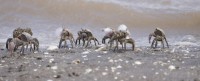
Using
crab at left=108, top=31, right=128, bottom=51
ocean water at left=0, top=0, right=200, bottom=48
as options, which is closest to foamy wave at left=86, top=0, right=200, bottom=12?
ocean water at left=0, top=0, right=200, bottom=48

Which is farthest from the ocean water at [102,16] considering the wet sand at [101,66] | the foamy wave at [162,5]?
the wet sand at [101,66]

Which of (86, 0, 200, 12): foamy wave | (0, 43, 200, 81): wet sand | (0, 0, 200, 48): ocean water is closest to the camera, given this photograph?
(0, 43, 200, 81): wet sand

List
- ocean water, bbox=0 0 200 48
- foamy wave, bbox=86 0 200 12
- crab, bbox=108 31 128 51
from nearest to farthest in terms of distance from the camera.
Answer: crab, bbox=108 31 128 51
ocean water, bbox=0 0 200 48
foamy wave, bbox=86 0 200 12

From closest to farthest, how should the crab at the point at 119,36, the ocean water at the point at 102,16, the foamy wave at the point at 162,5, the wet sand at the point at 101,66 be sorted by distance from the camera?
the wet sand at the point at 101,66 → the crab at the point at 119,36 → the ocean water at the point at 102,16 → the foamy wave at the point at 162,5

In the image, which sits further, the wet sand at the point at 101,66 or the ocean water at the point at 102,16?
the ocean water at the point at 102,16

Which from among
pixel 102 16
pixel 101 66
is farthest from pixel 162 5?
pixel 101 66

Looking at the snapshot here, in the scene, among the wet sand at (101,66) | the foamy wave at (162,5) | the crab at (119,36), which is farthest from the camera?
the foamy wave at (162,5)

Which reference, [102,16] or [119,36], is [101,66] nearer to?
[119,36]

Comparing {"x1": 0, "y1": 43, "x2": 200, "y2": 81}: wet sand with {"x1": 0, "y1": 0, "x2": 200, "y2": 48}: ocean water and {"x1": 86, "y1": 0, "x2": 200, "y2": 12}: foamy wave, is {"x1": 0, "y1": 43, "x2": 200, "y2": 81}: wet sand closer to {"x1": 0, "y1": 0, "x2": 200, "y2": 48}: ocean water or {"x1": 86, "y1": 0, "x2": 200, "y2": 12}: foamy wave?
{"x1": 0, "y1": 0, "x2": 200, "y2": 48}: ocean water

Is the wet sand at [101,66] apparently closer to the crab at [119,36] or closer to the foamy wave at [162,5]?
the crab at [119,36]
